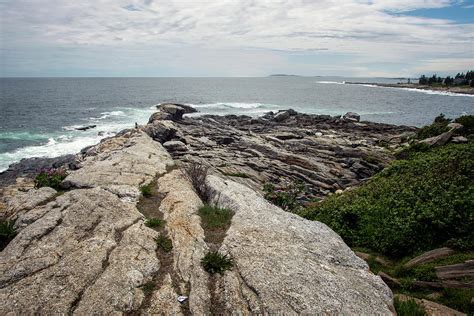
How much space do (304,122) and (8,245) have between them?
54.9 m

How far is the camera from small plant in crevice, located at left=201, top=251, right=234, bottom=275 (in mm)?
10523

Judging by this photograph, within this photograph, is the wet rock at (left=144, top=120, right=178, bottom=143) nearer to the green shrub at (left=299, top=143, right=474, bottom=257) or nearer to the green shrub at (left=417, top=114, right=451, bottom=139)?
the green shrub at (left=299, top=143, right=474, bottom=257)

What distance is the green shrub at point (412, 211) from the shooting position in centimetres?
1537

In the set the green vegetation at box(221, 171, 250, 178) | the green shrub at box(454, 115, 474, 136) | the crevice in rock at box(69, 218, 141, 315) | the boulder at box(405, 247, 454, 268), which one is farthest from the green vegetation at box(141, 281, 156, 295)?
the green shrub at box(454, 115, 474, 136)

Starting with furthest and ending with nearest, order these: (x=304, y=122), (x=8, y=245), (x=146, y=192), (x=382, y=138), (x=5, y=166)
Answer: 1. (x=304, y=122)
2. (x=382, y=138)
3. (x=5, y=166)
4. (x=146, y=192)
5. (x=8, y=245)

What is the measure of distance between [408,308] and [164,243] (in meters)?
8.12

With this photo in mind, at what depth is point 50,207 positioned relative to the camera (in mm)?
14094

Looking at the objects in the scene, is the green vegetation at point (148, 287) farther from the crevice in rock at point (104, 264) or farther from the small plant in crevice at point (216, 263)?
the small plant in crevice at point (216, 263)

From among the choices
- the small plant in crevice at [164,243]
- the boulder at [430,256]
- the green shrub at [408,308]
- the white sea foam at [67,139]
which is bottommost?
the white sea foam at [67,139]

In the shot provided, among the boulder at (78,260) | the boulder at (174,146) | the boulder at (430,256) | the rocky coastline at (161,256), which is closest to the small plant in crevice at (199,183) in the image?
the rocky coastline at (161,256)

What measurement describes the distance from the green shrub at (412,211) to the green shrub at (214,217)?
6873 mm

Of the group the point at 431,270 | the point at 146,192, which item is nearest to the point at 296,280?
the point at 431,270

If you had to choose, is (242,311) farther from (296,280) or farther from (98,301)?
(98,301)

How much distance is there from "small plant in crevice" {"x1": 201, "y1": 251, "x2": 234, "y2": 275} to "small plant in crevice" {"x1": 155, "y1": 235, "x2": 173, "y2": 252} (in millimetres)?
1541
